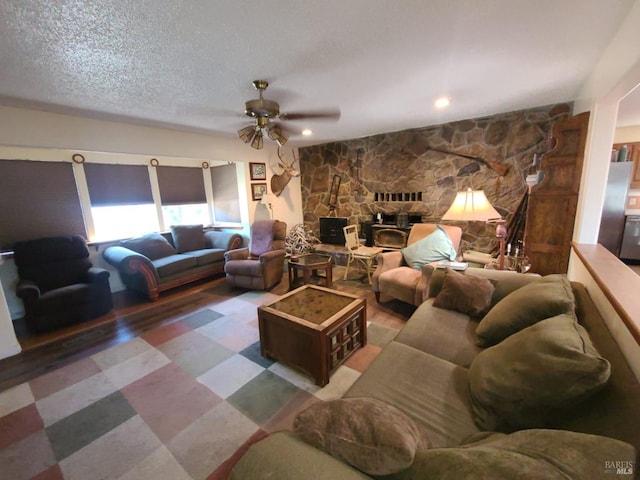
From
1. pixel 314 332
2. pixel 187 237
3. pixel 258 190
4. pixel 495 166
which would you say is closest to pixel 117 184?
pixel 187 237

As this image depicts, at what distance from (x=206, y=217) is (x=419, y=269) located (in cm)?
436

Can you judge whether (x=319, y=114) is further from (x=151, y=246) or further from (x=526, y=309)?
(x=151, y=246)

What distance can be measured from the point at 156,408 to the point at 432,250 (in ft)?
9.43

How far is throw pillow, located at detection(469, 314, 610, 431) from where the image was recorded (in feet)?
2.72

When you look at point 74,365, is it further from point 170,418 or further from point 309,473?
point 309,473

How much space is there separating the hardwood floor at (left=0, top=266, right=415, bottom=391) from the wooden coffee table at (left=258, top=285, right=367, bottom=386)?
Result: 70cm

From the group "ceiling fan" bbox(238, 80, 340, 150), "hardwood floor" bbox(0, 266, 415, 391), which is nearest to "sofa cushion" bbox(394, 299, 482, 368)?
"hardwood floor" bbox(0, 266, 415, 391)

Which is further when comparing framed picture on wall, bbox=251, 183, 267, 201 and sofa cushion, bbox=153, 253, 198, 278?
framed picture on wall, bbox=251, 183, 267, 201

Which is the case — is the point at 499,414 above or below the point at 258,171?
below

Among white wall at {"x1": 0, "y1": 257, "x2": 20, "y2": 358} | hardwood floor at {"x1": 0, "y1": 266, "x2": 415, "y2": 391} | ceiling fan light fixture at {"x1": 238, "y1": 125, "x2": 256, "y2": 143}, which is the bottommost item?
hardwood floor at {"x1": 0, "y1": 266, "x2": 415, "y2": 391}

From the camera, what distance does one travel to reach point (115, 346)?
248 cm

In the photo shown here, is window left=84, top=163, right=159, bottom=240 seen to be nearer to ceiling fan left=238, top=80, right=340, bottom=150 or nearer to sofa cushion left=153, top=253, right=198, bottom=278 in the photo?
sofa cushion left=153, top=253, right=198, bottom=278

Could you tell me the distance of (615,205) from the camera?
4.05 m

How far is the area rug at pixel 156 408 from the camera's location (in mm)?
1406
